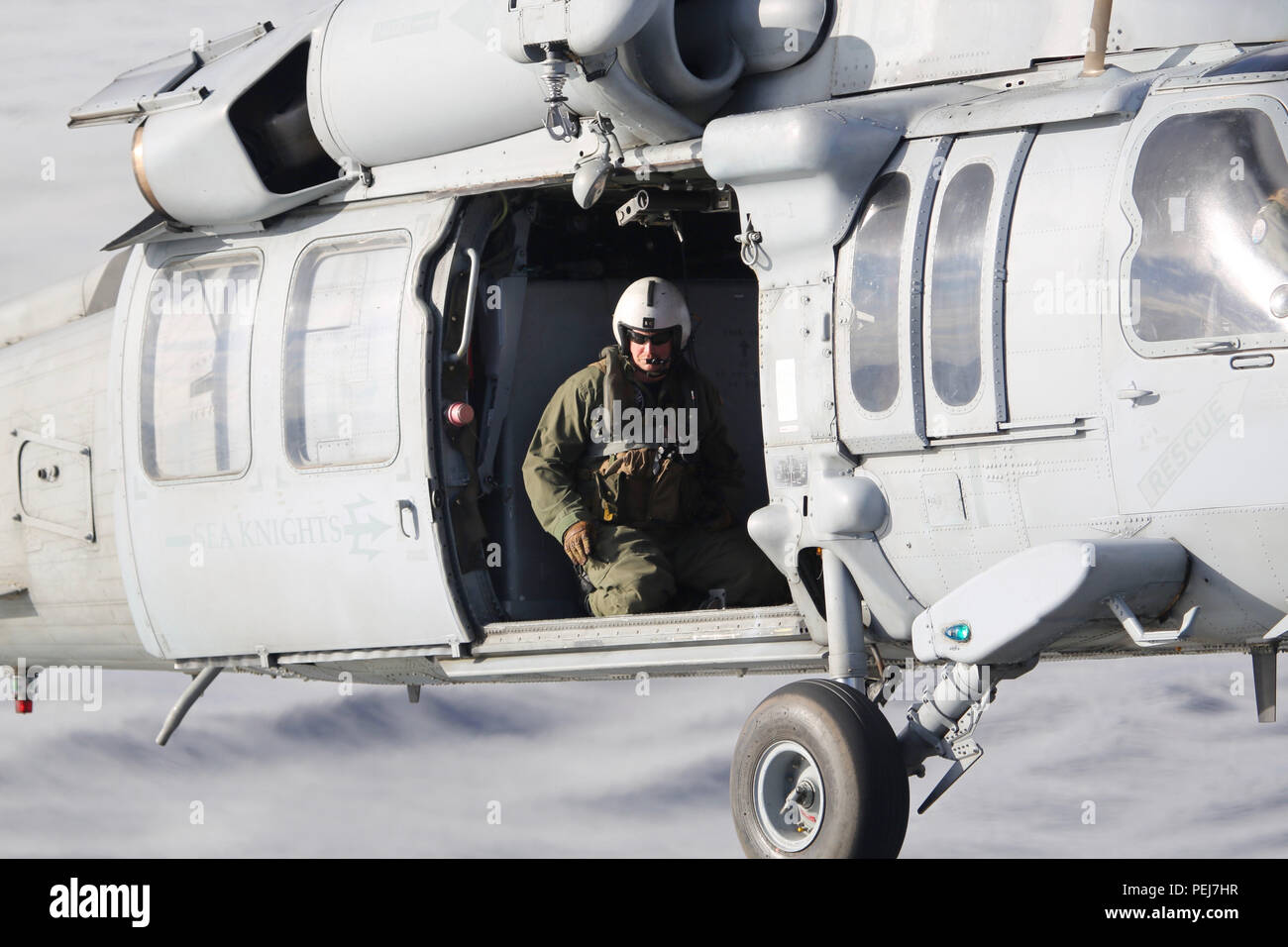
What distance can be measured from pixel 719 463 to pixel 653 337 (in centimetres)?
69

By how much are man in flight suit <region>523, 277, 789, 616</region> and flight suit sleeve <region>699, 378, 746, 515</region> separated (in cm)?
5

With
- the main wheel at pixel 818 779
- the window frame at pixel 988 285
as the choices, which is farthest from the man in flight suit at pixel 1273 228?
the main wheel at pixel 818 779

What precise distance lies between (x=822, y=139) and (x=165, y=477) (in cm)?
372

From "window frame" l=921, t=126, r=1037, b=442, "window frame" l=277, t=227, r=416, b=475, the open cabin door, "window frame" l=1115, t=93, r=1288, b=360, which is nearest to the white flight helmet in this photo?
the open cabin door

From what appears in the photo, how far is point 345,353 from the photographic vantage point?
24.9 feet

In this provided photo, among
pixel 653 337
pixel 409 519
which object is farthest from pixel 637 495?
pixel 409 519

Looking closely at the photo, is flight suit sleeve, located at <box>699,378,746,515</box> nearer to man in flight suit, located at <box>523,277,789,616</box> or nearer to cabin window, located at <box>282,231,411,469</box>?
man in flight suit, located at <box>523,277,789,616</box>

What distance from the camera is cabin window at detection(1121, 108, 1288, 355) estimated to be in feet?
17.4

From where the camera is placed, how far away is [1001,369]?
572cm

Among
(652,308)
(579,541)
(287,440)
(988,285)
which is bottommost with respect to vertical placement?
(579,541)

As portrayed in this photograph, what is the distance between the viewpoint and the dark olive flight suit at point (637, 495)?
24.2ft

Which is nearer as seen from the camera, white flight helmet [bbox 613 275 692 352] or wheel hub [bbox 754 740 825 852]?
wheel hub [bbox 754 740 825 852]

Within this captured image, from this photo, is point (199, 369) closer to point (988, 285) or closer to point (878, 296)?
point (878, 296)

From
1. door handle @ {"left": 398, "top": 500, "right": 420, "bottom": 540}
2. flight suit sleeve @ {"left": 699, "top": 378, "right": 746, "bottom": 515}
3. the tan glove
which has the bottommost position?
the tan glove
